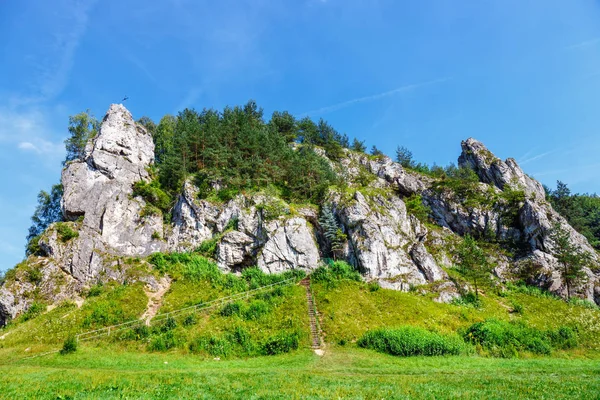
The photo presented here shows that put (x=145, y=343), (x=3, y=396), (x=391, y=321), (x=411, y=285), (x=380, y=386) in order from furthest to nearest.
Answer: (x=411, y=285), (x=391, y=321), (x=145, y=343), (x=380, y=386), (x=3, y=396)

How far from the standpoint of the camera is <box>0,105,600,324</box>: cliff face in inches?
A: 1610

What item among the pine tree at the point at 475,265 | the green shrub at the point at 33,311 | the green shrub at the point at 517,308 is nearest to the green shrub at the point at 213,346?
the green shrub at the point at 33,311

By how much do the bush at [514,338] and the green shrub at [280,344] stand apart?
15269 mm

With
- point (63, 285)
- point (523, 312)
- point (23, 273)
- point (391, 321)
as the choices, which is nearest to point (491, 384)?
point (391, 321)

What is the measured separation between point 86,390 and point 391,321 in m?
26.3

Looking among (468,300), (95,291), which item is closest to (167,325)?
(95,291)

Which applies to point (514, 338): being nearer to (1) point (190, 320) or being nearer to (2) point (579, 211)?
(1) point (190, 320)

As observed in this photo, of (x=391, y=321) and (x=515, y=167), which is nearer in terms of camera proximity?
(x=391, y=321)

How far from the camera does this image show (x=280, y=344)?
2720cm

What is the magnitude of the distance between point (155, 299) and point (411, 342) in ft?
88.8

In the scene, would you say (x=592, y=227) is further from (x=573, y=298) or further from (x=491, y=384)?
(x=491, y=384)

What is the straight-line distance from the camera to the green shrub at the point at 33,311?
34969 millimetres

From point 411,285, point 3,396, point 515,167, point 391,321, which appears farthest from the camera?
point 515,167

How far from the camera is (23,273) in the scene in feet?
126
